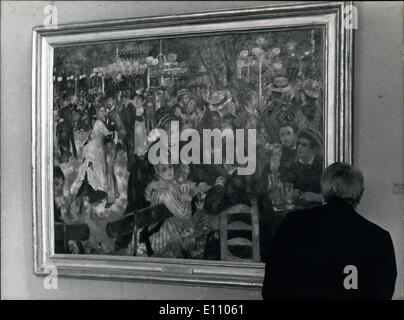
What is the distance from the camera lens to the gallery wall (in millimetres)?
3420

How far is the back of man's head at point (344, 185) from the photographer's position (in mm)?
2875

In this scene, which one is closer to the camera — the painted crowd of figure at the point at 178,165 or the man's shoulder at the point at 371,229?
the man's shoulder at the point at 371,229

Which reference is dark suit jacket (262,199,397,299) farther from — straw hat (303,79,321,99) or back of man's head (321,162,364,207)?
straw hat (303,79,321,99)

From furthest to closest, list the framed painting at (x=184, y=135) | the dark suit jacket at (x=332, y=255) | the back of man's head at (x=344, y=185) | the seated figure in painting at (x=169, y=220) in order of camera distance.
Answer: the seated figure in painting at (x=169, y=220), the framed painting at (x=184, y=135), the back of man's head at (x=344, y=185), the dark suit jacket at (x=332, y=255)

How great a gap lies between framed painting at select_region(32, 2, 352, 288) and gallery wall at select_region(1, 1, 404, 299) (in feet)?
0.34

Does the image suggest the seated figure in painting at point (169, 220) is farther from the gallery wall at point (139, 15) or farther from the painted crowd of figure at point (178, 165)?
the gallery wall at point (139, 15)

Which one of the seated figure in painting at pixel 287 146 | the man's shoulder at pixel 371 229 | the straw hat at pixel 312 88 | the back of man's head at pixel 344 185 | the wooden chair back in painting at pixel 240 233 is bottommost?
the wooden chair back in painting at pixel 240 233

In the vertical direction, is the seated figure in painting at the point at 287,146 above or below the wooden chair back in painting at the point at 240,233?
above

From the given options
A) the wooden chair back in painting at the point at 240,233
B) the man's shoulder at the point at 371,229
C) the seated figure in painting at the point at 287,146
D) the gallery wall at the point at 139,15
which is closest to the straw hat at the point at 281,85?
the seated figure in painting at the point at 287,146

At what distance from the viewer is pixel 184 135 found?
12.5 ft

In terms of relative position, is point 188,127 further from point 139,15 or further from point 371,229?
point 371,229

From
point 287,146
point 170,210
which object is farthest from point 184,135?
point 287,146

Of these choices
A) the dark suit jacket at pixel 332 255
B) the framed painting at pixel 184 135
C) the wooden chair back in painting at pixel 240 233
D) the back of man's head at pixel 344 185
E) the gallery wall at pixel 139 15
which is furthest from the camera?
the wooden chair back in painting at pixel 240 233

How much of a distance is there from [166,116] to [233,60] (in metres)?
0.53
